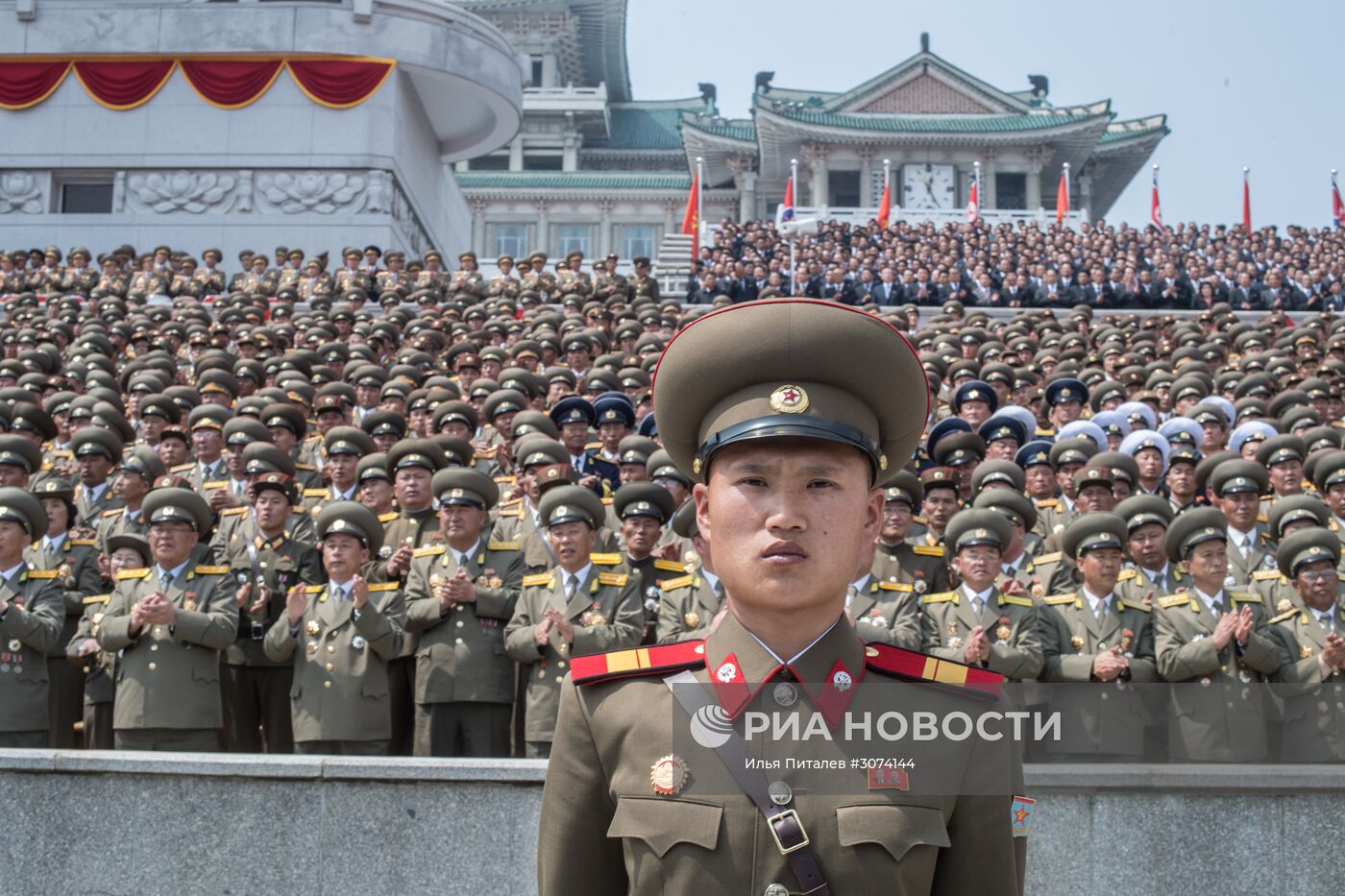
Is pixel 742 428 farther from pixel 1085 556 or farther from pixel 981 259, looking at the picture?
pixel 981 259

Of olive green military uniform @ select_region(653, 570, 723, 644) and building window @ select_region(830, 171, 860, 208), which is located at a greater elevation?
building window @ select_region(830, 171, 860, 208)

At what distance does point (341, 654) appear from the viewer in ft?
19.6

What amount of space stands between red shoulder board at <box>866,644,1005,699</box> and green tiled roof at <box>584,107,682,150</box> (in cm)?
4847

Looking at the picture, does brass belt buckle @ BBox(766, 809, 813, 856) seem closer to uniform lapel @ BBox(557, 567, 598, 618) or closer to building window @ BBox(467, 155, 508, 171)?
uniform lapel @ BBox(557, 567, 598, 618)

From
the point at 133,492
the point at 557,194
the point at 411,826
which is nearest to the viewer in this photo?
the point at 411,826

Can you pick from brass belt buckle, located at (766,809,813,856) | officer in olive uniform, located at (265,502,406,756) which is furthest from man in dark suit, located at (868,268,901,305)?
brass belt buckle, located at (766,809,813,856)

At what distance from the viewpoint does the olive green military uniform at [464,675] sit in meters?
6.05

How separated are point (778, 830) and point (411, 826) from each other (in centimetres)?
321

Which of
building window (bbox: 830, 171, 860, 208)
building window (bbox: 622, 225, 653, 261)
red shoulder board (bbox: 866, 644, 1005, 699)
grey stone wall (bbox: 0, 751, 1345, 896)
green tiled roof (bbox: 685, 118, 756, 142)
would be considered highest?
green tiled roof (bbox: 685, 118, 756, 142)

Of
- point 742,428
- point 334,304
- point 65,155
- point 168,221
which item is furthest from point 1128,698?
point 65,155

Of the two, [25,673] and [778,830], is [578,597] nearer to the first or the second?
[25,673]

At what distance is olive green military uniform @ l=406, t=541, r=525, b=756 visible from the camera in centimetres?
605

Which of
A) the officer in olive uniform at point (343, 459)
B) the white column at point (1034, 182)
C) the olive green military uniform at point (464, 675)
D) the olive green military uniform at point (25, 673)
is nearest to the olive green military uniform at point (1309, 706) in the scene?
the olive green military uniform at point (464, 675)

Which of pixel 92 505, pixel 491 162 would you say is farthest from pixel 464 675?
pixel 491 162
